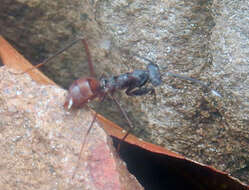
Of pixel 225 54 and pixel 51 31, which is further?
pixel 51 31

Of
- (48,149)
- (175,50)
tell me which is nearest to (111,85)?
(175,50)

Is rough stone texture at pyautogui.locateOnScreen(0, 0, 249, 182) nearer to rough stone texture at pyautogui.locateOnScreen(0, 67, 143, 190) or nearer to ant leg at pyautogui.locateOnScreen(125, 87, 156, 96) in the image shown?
Result: ant leg at pyautogui.locateOnScreen(125, 87, 156, 96)

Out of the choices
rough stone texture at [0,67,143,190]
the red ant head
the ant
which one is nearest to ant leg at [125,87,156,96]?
the ant

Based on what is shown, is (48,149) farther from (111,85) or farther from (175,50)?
(175,50)

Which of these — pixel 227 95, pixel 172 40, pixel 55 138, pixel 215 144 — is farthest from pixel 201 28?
pixel 55 138

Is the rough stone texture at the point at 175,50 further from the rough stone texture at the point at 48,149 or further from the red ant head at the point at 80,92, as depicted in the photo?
the rough stone texture at the point at 48,149

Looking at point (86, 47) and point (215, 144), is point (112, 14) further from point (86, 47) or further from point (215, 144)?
point (215, 144)
